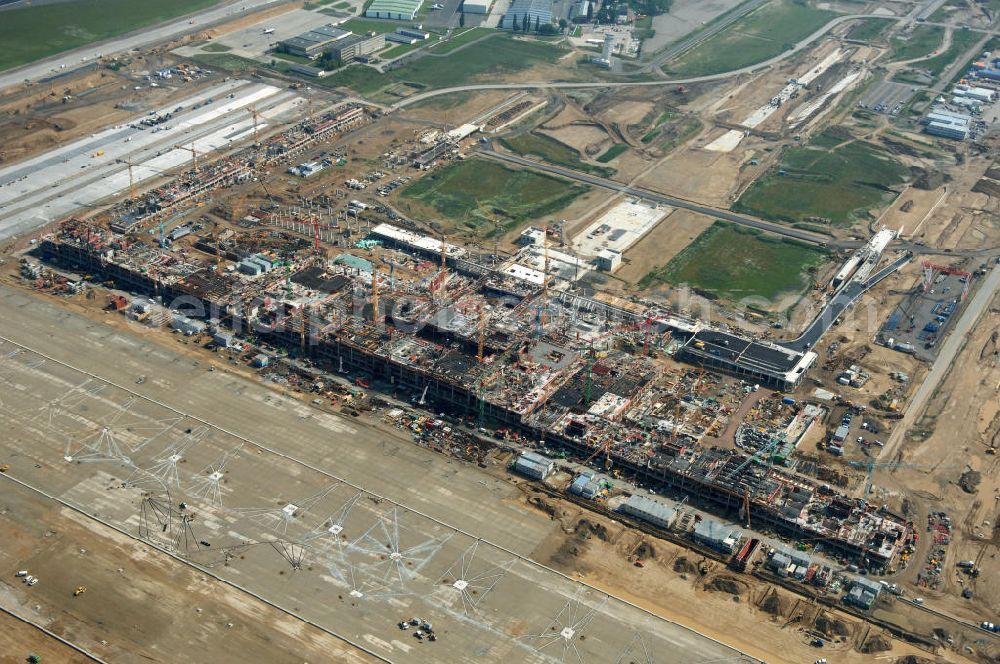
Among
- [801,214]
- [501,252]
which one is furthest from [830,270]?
[501,252]

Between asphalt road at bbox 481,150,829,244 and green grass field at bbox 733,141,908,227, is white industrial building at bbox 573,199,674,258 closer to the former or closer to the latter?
asphalt road at bbox 481,150,829,244

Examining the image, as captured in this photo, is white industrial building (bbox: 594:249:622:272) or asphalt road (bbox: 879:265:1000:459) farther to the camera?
white industrial building (bbox: 594:249:622:272)

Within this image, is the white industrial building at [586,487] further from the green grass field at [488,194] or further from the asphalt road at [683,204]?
the asphalt road at [683,204]

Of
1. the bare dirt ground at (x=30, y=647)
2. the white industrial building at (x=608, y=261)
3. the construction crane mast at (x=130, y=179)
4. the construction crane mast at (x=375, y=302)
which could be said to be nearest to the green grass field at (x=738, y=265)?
the white industrial building at (x=608, y=261)

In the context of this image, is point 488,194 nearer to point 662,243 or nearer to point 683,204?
point 662,243

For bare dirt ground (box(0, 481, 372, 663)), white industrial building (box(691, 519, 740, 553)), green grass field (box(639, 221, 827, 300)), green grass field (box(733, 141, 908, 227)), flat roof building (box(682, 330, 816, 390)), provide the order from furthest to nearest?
green grass field (box(733, 141, 908, 227)) → green grass field (box(639, 221, 827, 300)) → flat roof building (box(682, 330, 816, 390)) → white industrial building (box(691, 519, 740, 553)) → bare dirt ground (box(0, 481, 372, 663))

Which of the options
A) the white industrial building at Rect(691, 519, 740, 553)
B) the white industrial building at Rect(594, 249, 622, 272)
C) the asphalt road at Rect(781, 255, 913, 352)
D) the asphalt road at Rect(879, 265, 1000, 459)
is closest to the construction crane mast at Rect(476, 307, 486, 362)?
the white industrial building at Rect(594, 249, 622, 272)
